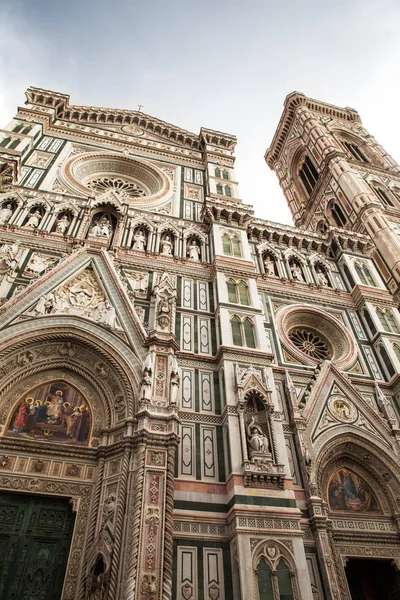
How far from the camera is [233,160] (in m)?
20.0

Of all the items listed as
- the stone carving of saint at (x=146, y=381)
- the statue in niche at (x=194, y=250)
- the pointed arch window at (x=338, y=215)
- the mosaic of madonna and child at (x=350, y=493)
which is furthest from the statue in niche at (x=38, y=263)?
the pointed arch window at (x=338, y=215)

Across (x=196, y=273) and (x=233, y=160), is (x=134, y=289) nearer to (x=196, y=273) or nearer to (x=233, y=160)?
(x=196, y=273)

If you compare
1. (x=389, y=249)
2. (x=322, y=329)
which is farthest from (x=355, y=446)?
(x=389, y=249)

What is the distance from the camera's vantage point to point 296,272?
1502 cm

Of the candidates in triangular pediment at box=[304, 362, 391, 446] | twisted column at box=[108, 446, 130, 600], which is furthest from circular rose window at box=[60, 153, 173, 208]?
twisted column at box=[108, 446, 130, 600]

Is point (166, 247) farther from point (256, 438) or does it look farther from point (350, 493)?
point (350, 493)

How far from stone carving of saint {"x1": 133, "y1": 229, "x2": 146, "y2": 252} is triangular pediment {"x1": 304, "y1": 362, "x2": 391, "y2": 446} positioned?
21.2 ft

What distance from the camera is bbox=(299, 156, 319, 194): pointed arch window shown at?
29797 mm

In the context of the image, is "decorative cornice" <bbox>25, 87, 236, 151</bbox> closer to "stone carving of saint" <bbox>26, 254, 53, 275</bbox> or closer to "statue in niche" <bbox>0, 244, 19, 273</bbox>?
"statue in niche" <bbox>0, 244, 19, 273</bbox>

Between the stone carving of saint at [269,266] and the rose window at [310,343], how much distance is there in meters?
2.24

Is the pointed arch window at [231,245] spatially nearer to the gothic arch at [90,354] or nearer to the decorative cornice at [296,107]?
the gothic arch at [90,354]

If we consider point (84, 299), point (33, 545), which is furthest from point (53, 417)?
point (84, 299)

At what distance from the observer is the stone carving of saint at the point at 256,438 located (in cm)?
857

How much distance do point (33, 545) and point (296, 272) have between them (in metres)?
11.2
